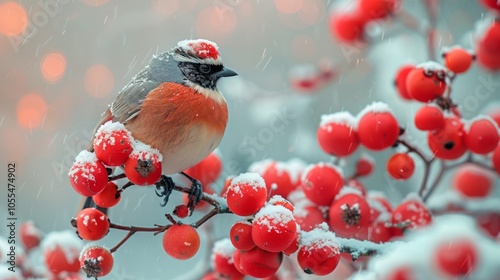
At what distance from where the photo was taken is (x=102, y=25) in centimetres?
292

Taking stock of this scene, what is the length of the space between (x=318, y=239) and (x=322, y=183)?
0.22m

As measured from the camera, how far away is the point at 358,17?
1.43 metres

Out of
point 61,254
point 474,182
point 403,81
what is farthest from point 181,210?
point 474,182

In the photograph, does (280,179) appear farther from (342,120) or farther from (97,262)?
(97,262)

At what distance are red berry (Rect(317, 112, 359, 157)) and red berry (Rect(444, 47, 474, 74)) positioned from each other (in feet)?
0.65

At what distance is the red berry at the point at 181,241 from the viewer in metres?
0.85

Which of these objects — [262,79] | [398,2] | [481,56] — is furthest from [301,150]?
[481,56]

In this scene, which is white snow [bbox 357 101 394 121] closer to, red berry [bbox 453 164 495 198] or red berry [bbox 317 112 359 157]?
red berry [bbox 317 112 359 157]

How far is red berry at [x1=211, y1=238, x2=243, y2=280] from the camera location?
99 centimetres

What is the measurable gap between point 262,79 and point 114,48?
0.76m

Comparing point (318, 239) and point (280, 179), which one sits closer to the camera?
point (318, 239)

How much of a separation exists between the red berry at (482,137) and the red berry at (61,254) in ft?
2.40

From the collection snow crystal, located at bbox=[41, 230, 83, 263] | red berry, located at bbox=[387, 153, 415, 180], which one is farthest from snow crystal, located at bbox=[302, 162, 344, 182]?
snow crystal, located at bbox=[41, 230, 83, 263]

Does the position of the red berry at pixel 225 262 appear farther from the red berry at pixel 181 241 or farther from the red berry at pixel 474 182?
the red berry at pixel 474 182
